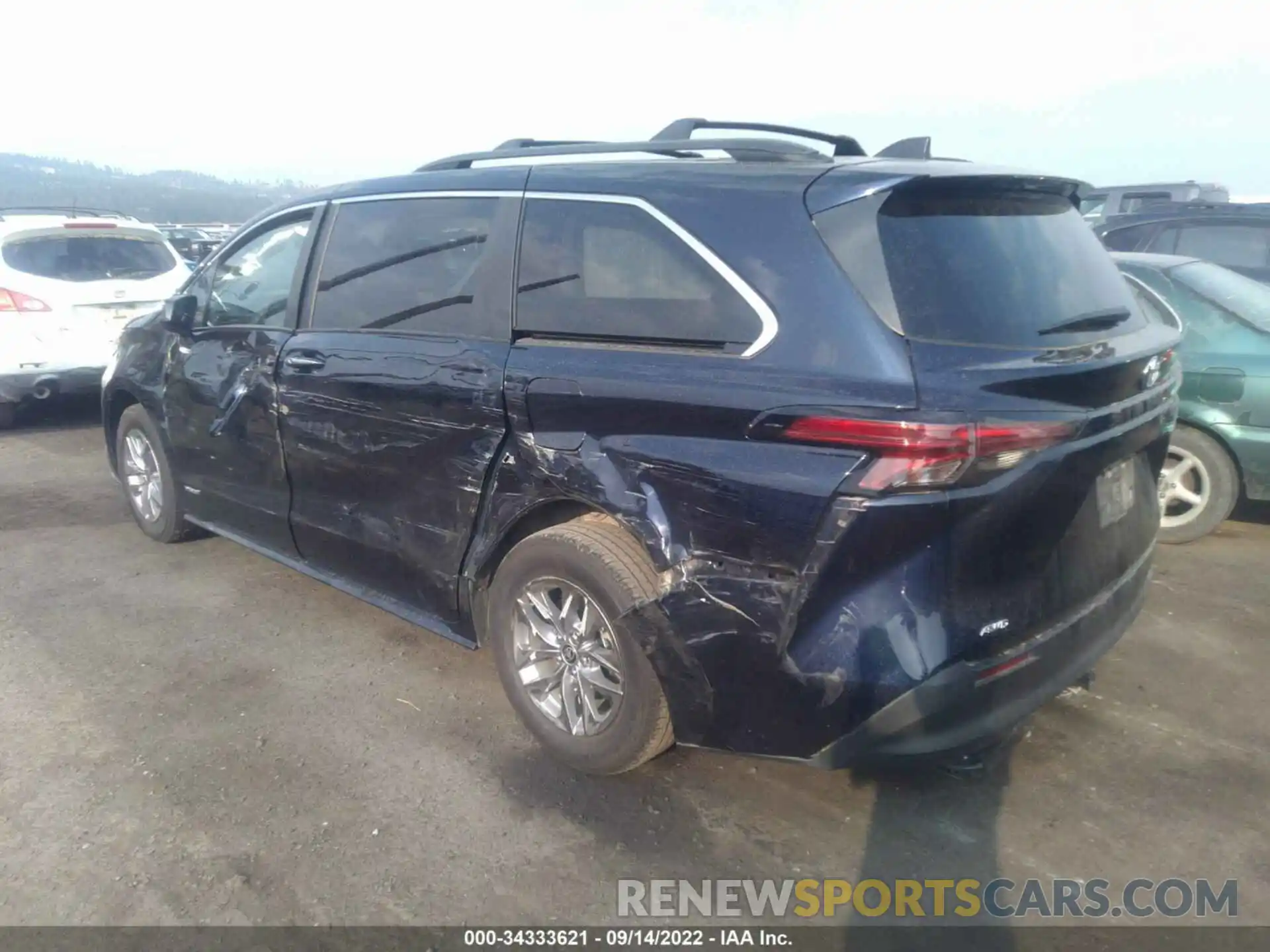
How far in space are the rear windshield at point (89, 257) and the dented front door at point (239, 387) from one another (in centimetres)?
402

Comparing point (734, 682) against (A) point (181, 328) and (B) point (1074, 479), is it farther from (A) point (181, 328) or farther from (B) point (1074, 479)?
(A) point (181, 328)

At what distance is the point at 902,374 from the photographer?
2.49 meters

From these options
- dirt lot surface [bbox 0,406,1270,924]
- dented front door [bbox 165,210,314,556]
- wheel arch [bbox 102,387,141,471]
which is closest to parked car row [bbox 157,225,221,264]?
wheel arch [bbox 102,387,141,471]

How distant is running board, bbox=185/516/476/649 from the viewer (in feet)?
12.2

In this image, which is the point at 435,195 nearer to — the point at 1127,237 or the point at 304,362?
the point at 304,362

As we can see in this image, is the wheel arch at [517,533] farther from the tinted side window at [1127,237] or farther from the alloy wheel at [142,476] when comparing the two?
the tinted side window at [1127,237]

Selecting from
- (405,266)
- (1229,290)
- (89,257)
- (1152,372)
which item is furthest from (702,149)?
(89,257)

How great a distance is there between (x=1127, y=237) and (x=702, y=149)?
6308 mm

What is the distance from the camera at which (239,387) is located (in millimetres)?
4398

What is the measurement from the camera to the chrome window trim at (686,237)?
8.89ft

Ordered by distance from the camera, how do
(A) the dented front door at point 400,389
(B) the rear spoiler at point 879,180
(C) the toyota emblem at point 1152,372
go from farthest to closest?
(A) the dented front door at point 400,389, (C) the toyota emblem at point 1152,372, (B) the rear spoiler at point 879,180

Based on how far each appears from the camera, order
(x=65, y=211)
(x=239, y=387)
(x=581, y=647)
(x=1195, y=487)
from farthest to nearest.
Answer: (x=65, y=211), (x=1195, y=487), (x=239, y=387), (x=581, y=647)

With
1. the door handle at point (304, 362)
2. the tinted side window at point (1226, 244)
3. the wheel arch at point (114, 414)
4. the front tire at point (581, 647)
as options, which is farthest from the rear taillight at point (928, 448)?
the tinted side window at point (1226, 244)

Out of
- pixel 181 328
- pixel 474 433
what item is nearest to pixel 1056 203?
A: pixel 474 433
